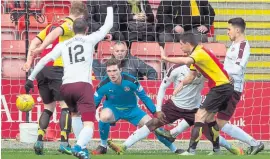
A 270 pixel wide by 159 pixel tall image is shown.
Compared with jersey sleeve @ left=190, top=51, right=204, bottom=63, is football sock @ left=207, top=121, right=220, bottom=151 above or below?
below

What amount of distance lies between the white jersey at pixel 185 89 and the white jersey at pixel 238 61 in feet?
1.49

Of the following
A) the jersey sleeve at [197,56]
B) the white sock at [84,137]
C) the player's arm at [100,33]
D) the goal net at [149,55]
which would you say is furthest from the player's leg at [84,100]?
the goal net at [149,55]

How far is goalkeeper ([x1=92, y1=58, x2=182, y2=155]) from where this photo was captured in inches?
504

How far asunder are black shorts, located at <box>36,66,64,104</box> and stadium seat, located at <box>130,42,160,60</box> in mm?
3632

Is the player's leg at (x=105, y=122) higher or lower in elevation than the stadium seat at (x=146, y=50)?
lower

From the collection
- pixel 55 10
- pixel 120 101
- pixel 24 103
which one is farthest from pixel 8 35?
pixel 24 103

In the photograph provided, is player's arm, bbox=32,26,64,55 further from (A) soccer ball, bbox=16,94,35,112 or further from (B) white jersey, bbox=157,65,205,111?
(B) white jersey, bbox=157,65,205,111

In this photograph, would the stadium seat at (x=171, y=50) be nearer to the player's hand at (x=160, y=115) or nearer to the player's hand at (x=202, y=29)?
the player's hand at (x=202, y=29)

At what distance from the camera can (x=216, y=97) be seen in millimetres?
12172

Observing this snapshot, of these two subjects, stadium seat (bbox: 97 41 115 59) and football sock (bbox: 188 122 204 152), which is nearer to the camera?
football sock (bbox: 188 122 204 152)

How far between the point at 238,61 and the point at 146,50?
10.9ft

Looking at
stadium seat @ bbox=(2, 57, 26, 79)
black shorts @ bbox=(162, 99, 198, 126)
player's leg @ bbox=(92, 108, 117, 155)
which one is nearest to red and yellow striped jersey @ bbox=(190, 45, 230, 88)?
black shorts @ bbox=(162, 99, 198, 126)

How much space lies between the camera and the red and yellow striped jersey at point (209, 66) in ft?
38.9

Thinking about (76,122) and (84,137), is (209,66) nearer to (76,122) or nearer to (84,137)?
(76,122)
